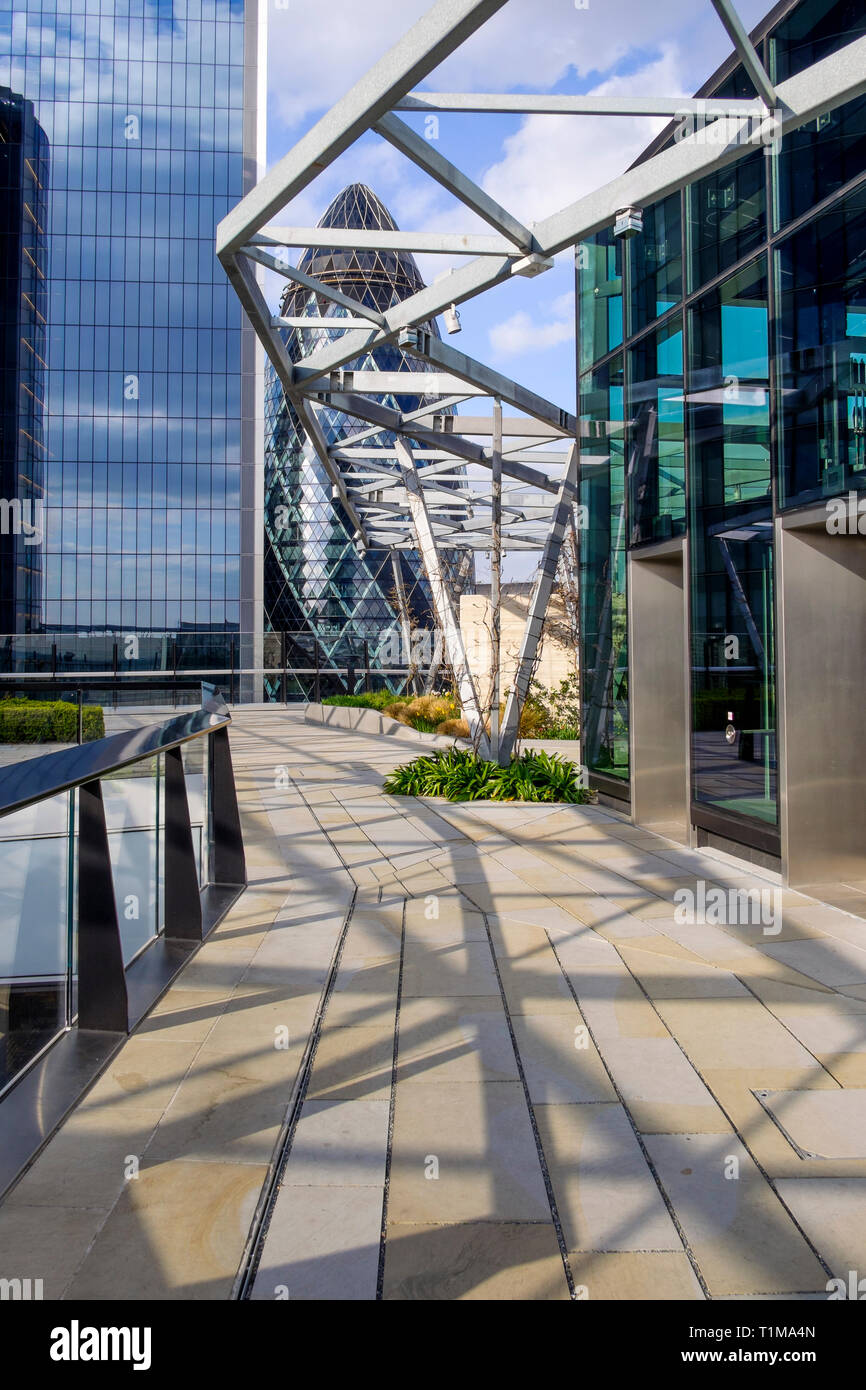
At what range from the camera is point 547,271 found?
22.3 ft

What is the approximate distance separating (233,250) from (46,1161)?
256 inches

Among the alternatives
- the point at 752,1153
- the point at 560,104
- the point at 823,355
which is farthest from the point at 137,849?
the point at 823,355

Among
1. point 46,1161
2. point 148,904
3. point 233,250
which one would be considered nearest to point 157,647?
point 233,250

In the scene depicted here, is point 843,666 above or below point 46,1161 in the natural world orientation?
above

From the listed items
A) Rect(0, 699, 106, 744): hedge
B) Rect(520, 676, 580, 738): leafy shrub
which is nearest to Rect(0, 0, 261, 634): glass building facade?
Rect(520, 676, 580, 738): leafy shrub

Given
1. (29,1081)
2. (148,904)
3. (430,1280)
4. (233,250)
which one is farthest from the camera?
(233,250)

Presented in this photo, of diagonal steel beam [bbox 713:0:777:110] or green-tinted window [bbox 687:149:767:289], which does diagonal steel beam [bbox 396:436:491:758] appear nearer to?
green-tinted window [bbox 687:149:767:289]

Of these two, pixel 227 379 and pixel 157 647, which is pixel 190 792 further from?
pixel 227 379

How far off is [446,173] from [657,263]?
371cm

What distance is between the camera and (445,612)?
1262 cm

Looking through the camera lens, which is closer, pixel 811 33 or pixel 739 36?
pixel 739 36

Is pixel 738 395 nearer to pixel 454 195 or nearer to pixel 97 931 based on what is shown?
pixel 454 195

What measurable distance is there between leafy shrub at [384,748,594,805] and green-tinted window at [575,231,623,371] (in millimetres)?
4701

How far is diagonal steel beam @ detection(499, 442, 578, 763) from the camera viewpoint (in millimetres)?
11695
